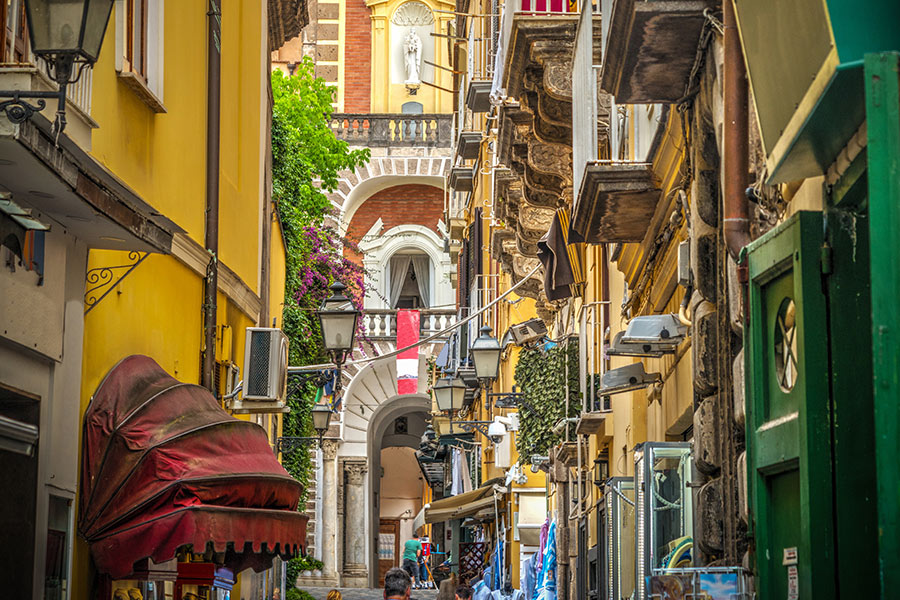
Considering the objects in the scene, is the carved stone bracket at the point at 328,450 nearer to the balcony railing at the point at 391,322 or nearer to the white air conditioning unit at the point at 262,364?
the balcony railing at the point at 391,322

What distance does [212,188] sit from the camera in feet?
40.6

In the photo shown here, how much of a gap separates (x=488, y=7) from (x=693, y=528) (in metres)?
18.7

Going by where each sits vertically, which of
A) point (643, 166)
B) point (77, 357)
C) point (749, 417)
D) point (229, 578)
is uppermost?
point (643, 166)

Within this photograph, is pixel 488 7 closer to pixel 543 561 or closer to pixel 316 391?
pixel 316 391

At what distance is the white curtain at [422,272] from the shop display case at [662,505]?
32873 mm

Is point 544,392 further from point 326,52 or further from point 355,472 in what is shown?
point 326,52

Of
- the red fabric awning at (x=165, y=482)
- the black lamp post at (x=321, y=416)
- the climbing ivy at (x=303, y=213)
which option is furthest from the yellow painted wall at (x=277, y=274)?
the red fabric awning at (x=165, y=482)

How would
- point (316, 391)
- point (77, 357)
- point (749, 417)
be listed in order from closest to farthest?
point (749, 417)
point (77, 357)
point (316, 391)

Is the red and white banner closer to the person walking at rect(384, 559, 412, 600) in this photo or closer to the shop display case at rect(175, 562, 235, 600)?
the shop display case at rect(175, 562, 235, 600)

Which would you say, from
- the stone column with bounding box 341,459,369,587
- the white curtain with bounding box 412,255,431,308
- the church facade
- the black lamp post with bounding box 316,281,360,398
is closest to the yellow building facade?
the black lamp post with bounding box 316,281,360,398

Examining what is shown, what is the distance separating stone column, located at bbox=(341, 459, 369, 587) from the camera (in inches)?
1495

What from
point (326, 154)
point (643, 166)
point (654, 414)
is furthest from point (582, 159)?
point (326, 154)

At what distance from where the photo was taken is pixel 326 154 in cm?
2381

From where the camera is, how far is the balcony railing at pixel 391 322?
37250 mm
